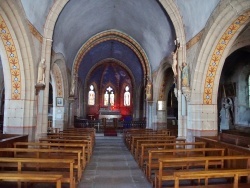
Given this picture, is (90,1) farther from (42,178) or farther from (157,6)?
(42,178)

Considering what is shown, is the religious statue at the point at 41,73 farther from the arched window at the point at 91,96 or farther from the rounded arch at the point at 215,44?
the arched window at the point at 91,96

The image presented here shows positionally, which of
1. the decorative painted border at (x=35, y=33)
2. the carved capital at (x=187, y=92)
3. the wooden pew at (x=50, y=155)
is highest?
the decorative painted border at (x=35, y=33)

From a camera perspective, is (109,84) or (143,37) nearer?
(143,37)

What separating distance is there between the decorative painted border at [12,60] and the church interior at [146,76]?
3cm

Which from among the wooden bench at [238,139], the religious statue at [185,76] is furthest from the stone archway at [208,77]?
the wooden bench at [238,139]

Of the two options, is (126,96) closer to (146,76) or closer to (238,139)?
(146,76)

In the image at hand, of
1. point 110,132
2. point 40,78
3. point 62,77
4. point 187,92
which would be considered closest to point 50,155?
point 40,78

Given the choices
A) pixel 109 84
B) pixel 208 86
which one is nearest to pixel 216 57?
pixel 208 86

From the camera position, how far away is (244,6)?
6871mm

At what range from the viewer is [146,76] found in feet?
57.3

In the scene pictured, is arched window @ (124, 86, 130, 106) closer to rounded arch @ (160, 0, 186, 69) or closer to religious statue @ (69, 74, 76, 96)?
religious statue @ (69, 74, 76, 96)

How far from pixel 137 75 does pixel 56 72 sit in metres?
11.7

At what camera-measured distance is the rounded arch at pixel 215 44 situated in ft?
24.4

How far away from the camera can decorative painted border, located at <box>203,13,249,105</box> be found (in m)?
7.76
